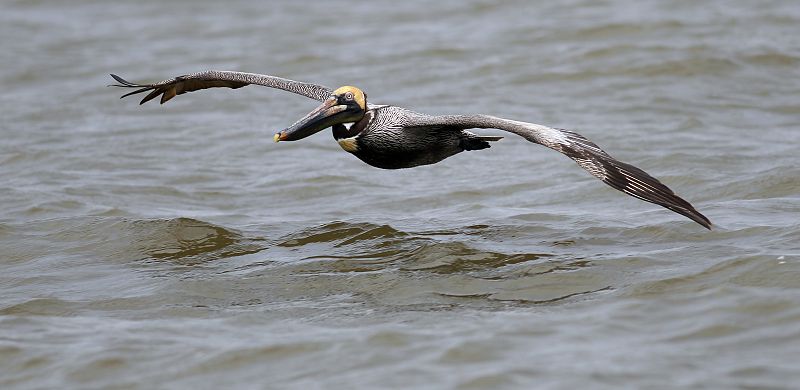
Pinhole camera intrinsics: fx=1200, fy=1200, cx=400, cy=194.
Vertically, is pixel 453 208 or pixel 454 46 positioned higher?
pixel 454 46

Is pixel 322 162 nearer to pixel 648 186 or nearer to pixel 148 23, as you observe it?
pixel 648 186

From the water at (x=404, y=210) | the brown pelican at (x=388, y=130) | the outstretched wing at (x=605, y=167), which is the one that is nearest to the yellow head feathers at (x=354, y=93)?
the brown pelican at (x=388, y=130)

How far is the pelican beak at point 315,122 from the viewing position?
8.98 meters

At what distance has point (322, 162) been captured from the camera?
41.2 feet

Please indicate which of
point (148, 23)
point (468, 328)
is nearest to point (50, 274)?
point (468, 328)

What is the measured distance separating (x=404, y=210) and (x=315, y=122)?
190cm

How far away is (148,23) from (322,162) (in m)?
8.06

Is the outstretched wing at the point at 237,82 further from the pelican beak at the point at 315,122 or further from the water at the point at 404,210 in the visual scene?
the pelican beak at the point at 315,122

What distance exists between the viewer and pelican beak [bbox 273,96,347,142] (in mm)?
8984

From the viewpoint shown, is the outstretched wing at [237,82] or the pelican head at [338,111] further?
the outstretched wing at [237,82]

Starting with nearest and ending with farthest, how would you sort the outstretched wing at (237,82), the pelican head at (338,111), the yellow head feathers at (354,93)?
the pelican head at (338,111) → the yellow head feathers at (354,93) → the outstretched wing at (237,82)

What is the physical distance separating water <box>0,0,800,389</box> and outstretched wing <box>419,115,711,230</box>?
1.73 ft

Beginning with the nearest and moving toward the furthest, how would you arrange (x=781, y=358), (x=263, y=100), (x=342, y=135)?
(x=781, y=358), (x=342, y=135), (x=263, y=100)

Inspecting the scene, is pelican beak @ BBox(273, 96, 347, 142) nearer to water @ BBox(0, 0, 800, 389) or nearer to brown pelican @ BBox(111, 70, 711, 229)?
brown pelican @ BBox(111, 70, 711, 229)
